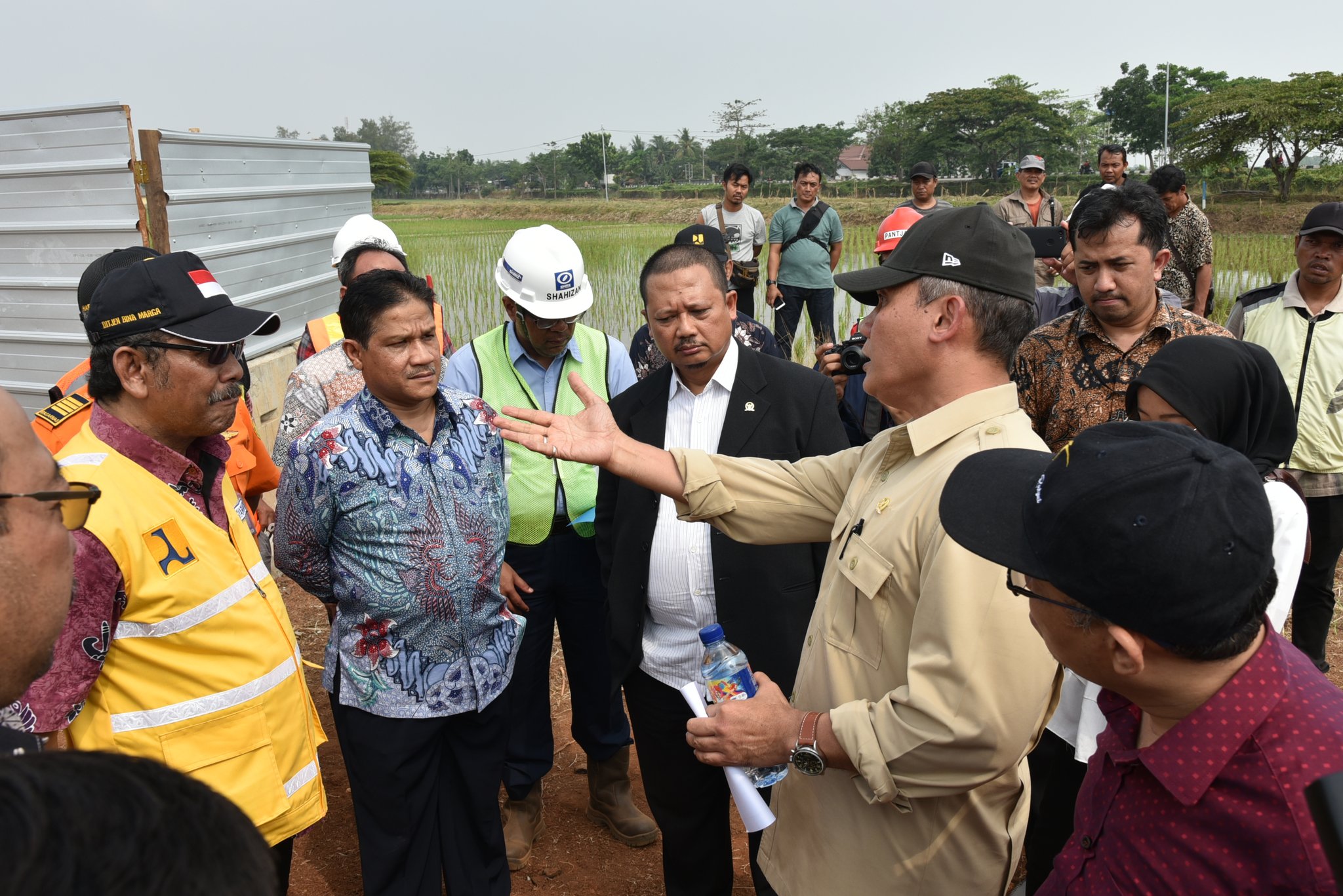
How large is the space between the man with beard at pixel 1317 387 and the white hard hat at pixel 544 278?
2.83 m

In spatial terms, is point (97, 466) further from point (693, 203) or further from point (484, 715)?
point (693, 203)

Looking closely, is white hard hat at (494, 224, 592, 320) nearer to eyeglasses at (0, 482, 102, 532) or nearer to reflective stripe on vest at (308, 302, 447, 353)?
reflective stripe on vest at (308, 302, 447, 353)

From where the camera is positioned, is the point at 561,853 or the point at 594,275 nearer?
the point at 561,853

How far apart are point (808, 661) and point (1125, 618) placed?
2.65ft

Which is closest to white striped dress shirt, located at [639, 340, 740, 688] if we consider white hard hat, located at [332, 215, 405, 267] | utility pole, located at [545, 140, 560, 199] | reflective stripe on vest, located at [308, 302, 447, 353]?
reflective stripe on vest, located at [308, 302, 447, 353]

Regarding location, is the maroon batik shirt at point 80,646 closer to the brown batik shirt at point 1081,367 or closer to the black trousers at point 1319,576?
the brown batik shirt at point 1081,367

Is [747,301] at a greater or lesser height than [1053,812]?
greater

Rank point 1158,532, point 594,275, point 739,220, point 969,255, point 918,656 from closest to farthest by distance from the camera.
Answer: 1. point 1158,532
2. point 918,656
3. point 969,255
4. point 739,220
5. point 594,275

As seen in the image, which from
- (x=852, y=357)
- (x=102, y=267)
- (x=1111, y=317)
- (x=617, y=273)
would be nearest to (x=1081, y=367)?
(x=1111, y=317)

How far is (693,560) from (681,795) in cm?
70

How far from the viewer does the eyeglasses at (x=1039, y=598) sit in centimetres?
111

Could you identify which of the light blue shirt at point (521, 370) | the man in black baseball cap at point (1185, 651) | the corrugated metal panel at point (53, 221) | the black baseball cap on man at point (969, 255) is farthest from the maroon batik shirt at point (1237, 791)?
the corrugated metal panel at point (53, 221)

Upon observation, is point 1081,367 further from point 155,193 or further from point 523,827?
point 155,193

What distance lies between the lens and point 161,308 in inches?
79.2
